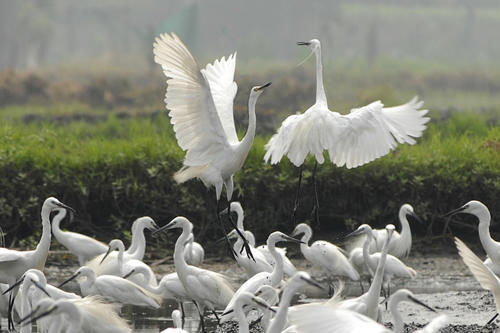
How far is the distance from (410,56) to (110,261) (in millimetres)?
22065

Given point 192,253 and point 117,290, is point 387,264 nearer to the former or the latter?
point 192,253

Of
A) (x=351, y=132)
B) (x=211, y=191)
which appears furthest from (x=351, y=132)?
(x=211, y=191)

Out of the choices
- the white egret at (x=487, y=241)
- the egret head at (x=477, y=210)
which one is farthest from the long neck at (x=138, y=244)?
the white egret at (x=487, y=241)

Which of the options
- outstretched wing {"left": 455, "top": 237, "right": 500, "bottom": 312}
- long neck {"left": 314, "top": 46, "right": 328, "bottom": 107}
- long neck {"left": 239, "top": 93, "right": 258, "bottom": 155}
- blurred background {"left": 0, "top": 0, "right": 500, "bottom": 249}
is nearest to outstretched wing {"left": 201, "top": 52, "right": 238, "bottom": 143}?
long neck {"left": 239, "top": 93, "right": 258, "bottom": 155}

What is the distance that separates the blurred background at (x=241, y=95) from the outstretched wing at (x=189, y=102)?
263 centimetres

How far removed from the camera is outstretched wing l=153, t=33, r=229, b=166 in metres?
7.43

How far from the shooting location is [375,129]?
8.38m

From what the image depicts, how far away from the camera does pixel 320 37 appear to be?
28188 mm

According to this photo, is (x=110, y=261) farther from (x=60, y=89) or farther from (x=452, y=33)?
(x=452, y=33)

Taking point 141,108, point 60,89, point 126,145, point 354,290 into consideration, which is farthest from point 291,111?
point 354,290

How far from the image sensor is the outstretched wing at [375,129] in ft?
27.3

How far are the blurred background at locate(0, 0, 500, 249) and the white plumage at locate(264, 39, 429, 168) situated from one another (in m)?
2.31

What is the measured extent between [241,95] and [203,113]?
9008 mm

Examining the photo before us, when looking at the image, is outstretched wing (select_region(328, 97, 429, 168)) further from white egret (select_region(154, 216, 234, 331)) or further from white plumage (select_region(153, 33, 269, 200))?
white egret (select_region(154, 216, 234, 331))
